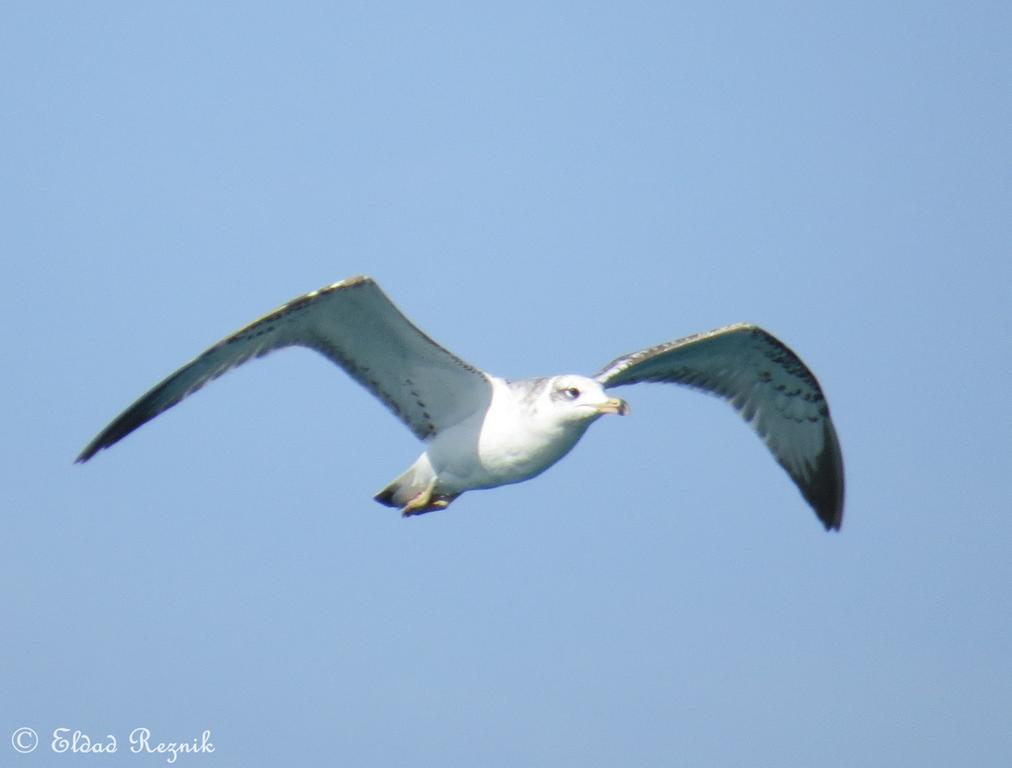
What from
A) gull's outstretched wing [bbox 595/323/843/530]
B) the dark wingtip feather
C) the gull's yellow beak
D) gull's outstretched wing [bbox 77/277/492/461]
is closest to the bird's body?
the gull's yellow beak

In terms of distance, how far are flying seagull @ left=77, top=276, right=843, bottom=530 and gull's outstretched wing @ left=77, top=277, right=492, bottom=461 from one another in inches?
0.4

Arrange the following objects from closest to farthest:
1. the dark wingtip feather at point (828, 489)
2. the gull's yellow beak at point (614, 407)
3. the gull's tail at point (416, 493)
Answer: the gull's yellow beak at point (614, 407) → the gull's tail at point (416, 493) → the dark wingtip feather at point (828, 489)

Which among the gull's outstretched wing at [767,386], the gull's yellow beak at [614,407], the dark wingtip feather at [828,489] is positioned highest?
the gull's outstretched wing at [767,386]

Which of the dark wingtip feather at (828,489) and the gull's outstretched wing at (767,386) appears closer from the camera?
the gull's outstretched wing at (767,386)

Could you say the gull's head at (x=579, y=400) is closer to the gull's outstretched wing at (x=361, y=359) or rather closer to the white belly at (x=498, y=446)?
the white belly at (x=498, y=446)

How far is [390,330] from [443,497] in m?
1.81

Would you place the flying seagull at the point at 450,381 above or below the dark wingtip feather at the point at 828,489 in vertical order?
above

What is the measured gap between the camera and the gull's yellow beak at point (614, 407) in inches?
524

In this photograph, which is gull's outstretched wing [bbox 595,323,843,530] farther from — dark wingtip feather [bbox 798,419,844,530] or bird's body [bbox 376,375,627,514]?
bird's body [bbox 376,375,627,514]

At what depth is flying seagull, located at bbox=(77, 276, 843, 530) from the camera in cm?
1345

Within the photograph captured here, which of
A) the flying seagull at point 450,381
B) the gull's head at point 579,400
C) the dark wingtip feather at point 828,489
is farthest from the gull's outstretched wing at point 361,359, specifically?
the dark wingtip feather at point 828,489

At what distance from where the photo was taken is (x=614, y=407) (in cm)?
1334

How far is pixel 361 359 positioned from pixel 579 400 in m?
2.35

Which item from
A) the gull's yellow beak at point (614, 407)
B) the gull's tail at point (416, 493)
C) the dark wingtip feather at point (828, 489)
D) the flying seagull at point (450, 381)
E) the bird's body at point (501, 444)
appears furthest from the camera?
the dark wingtip feather at point (828, 489)
